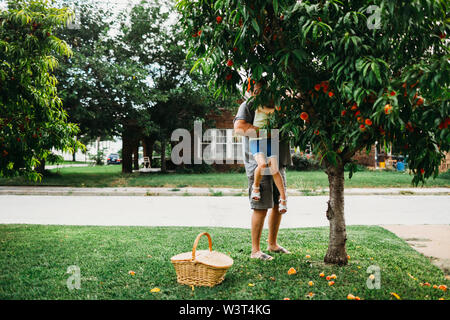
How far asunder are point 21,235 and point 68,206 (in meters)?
3.81

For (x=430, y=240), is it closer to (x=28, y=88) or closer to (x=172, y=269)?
(x=172, y=269)

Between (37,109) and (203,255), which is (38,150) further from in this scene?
(203,255)

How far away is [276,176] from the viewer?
3730 millimetres

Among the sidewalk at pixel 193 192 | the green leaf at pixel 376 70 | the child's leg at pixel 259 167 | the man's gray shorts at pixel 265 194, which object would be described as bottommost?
the sidewalk at pixel 193 192

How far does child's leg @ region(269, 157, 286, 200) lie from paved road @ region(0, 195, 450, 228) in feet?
9.79

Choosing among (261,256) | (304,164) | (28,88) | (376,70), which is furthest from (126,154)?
(376,70)

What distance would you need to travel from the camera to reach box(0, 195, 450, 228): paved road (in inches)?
274

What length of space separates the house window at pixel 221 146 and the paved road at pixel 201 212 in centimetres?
1096

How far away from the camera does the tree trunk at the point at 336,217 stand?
3.53 m

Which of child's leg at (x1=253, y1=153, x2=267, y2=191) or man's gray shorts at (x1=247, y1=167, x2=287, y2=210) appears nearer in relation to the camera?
child's leg at (x1=253, y1=153, x2=267, y2=191)

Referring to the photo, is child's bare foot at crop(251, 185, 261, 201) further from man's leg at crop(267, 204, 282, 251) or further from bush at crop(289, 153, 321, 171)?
bush at crop(289, 153, 321, 171)

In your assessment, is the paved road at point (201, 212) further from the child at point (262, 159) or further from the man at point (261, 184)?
the child at point (262, 159)

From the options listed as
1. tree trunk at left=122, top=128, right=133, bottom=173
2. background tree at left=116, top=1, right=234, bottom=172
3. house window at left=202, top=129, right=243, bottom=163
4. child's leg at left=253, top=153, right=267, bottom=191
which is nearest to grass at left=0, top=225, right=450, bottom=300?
child's leg at left=253, top=153, right=267, bottom=191

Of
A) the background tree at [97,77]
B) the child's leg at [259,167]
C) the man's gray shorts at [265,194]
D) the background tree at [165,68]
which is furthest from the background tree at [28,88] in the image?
the background tree at [165,68]
